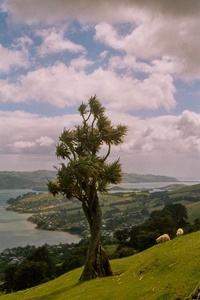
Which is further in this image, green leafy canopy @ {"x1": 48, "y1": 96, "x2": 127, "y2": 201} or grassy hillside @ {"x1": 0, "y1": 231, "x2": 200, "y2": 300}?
green leafy canopy @ {"x1": 48, "y1": 96, "x2": 127, "y2": 201}

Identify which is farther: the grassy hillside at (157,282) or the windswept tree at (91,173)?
the windswept tree at (91,173)

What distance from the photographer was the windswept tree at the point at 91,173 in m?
26.7

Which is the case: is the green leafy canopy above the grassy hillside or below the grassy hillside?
above

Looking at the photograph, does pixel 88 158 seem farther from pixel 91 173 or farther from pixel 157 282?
pixel 157 282

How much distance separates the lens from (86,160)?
1041 inches

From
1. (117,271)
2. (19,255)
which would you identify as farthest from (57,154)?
(19,255)

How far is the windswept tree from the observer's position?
26.7 meters

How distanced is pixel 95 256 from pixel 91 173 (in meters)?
7.63

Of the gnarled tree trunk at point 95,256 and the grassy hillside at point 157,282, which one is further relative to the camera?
the gnarled tree trunk at point 95,256

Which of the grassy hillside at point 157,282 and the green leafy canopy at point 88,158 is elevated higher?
the green leafy canopy at point 88,158

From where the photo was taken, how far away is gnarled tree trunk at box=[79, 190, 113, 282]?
2675 cm

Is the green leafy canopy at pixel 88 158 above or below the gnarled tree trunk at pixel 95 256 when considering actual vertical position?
above

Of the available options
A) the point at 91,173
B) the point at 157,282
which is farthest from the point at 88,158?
the point at 157,282

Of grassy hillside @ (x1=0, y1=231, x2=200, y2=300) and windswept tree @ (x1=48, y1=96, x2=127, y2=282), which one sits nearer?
grassy hillside @ (x1=0, y1=231, x2=200, y2=300)
